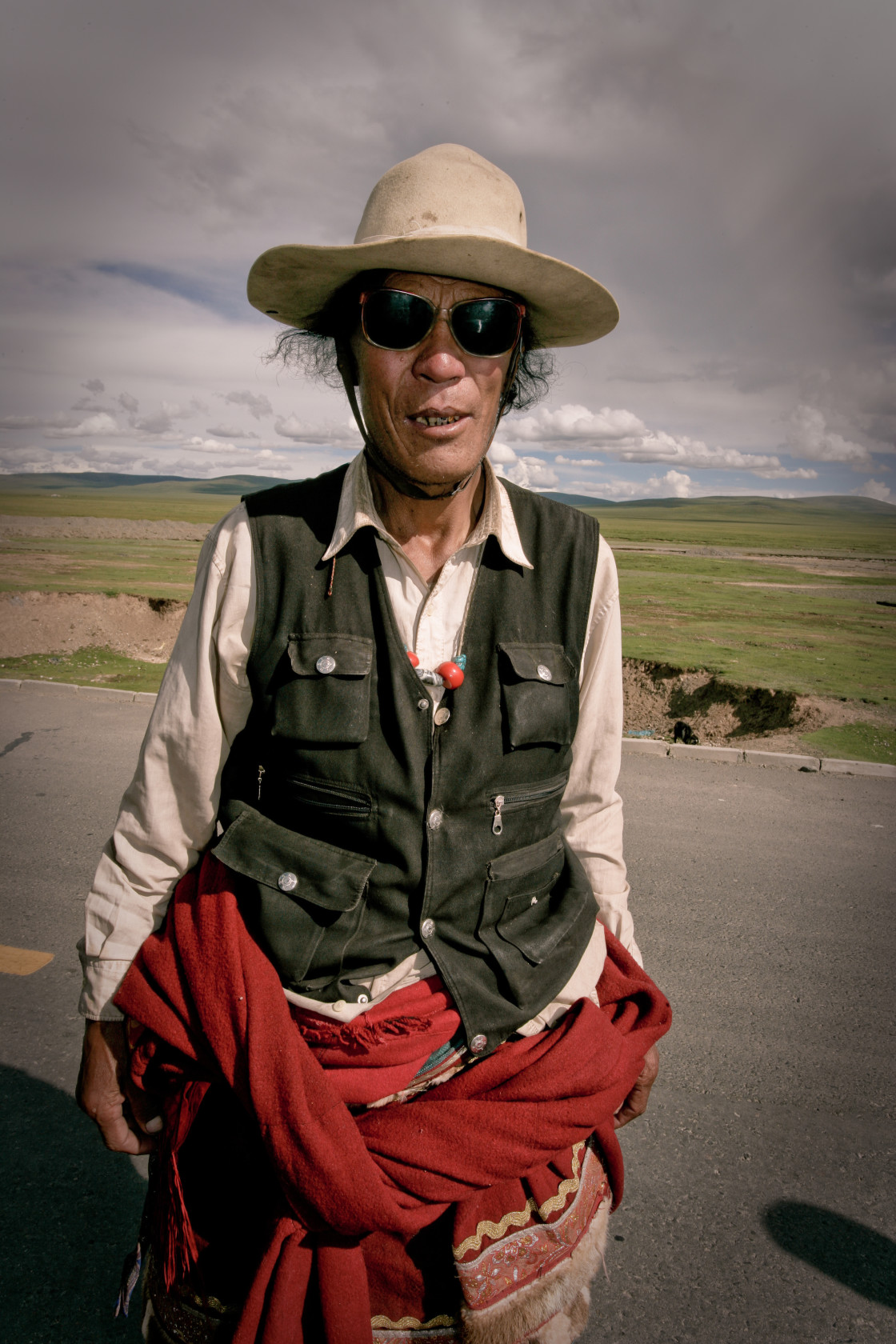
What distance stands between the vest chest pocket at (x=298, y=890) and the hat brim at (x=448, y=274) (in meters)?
1.20

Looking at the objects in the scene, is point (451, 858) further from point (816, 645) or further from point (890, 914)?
point (816, 645)

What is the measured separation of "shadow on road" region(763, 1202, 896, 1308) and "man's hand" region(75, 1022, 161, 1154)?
7.66 feet

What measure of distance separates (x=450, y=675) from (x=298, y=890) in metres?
0.51

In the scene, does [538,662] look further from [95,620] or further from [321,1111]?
[95,620]

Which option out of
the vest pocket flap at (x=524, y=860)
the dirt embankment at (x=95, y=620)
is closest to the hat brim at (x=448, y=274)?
the vest pocket flap at (x=524, y=860)

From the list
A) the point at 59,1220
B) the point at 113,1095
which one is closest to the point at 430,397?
the point at 113,1095

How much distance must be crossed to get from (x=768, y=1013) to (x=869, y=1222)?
3.61 feet

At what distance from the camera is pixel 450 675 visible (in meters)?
1.49

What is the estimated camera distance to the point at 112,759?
6.94 m

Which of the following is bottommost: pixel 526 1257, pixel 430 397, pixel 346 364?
pixel 526 1257

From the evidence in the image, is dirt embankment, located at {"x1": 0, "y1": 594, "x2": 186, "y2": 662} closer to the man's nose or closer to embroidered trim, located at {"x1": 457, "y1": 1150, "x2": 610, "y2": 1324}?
the man's nose

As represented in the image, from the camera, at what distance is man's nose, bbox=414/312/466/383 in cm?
155

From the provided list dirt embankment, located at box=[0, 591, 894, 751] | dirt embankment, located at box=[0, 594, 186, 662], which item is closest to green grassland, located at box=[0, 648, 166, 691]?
dirt embankment, located at box=[0, 591, 894, 751]

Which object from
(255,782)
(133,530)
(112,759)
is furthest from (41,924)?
(133,530)
